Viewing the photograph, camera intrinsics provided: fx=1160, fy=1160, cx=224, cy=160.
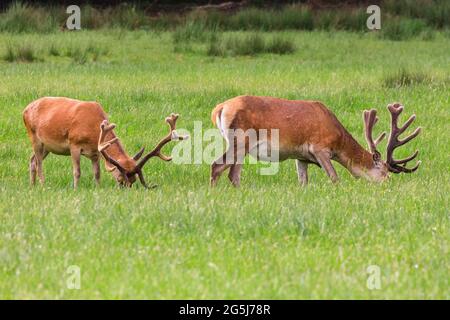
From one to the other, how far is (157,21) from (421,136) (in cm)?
1450

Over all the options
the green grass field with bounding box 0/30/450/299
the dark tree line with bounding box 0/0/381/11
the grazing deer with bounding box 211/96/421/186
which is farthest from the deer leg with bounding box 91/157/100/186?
the dark tree line with bounding box 0/0/381/11

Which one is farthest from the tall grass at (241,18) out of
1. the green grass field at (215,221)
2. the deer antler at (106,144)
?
the deer antler at (106,144)

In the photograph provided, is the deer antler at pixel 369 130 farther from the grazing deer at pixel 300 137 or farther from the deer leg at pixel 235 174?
the deer leg at pixel 235 174

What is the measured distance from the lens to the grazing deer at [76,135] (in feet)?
36.4

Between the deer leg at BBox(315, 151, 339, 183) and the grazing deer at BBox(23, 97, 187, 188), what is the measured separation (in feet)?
4.69

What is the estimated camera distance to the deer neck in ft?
38.2

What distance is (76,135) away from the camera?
37.7 feet

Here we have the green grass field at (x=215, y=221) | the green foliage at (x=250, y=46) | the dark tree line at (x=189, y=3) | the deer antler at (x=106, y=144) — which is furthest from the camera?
the dark tree line at (x=189, y=3)

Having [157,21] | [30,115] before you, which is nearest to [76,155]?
[30,115]

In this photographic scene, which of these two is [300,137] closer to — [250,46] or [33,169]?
[33,169]

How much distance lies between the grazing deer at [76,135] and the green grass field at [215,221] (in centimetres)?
35

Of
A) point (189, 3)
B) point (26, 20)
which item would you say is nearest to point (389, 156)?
point (26, 20)

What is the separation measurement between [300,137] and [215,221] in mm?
3260

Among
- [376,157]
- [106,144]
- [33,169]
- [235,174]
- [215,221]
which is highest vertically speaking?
[106,144]
